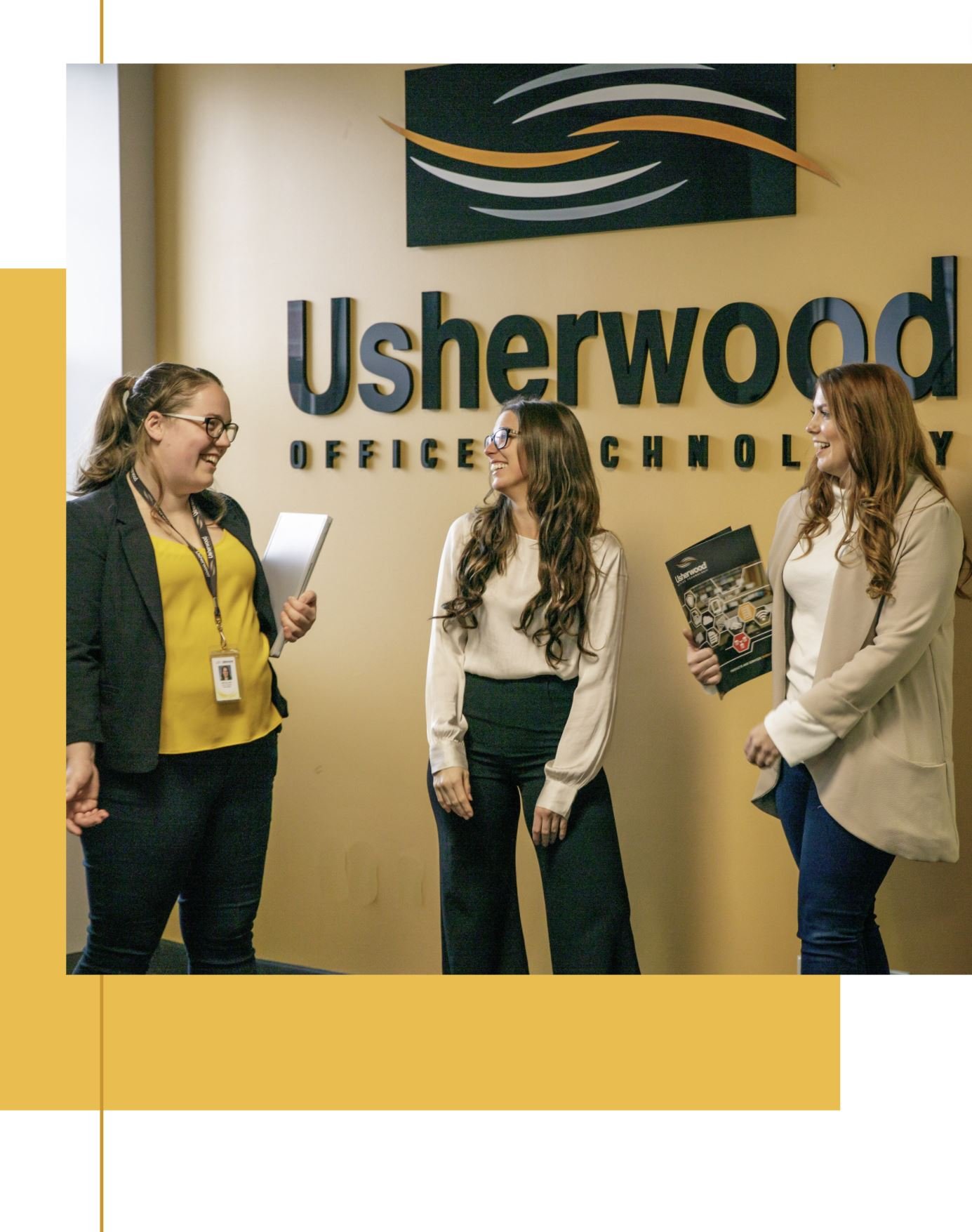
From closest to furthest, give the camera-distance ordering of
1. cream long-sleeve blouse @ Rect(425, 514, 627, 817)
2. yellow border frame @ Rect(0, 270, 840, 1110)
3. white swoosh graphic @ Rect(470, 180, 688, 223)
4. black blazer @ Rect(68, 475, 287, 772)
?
black blazer @ Rect(68, 475, 287, 772) → yellow border frame @ Rect(0, 270, 840, 1110) → cream long-sleeve blouse @ Rect(425, 514, 627, 817) → white swoosh graphic @ Rect(470, 180, 688, 223)

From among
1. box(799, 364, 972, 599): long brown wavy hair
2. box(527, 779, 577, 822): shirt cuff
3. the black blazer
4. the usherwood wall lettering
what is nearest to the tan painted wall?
the usherwood wall lettering

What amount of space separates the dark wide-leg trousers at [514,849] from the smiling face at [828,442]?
70 centimetres

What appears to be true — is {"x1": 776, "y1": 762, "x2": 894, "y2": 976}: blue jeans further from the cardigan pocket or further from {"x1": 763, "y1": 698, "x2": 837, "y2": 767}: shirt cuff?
the cardigan pocket

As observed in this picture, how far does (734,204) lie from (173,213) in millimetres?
1546

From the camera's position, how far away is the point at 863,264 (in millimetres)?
2713

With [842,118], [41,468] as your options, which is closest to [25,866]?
[41,468]

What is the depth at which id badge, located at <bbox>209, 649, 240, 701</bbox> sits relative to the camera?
249 cm

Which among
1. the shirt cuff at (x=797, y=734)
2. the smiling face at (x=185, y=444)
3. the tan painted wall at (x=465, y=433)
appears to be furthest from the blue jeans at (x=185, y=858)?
the shirt cuff at (x=797, y=734)

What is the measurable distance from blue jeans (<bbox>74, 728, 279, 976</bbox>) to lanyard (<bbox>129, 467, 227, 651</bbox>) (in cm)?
27

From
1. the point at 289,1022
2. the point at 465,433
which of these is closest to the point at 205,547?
the point at 465,433

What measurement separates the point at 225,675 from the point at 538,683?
0.66m

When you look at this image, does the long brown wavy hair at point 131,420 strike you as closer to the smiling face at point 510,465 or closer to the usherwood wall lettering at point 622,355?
the smiling face at point 510,465

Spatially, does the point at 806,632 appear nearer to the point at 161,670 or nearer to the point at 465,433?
the point at 465,433

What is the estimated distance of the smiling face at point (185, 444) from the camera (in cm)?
249
